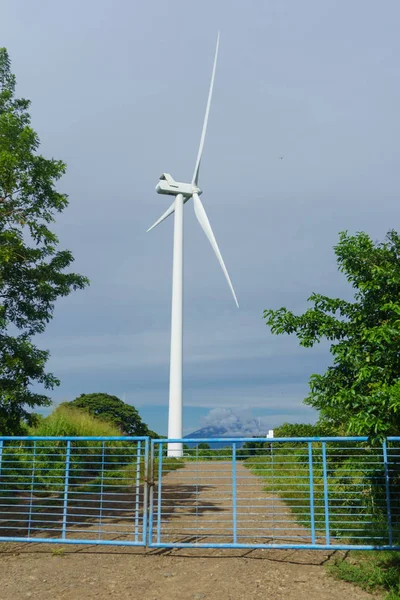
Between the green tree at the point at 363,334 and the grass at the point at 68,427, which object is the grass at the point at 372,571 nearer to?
the green tree at the point at 363,334

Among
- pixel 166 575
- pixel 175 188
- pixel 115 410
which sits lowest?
pixel 166 575

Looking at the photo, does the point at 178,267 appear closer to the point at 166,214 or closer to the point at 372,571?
the point at 166,214

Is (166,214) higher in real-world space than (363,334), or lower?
higher

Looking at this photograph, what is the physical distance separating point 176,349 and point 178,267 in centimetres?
396

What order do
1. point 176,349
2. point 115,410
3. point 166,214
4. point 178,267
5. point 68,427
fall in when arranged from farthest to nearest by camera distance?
point 115,410 → point 166,214 → point 178,267 → point 176,349 → point 68,427

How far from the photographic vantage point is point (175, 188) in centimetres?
2844

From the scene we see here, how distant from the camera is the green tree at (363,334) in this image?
644 centimetres

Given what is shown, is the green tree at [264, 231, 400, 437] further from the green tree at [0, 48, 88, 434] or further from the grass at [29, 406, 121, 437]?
the grass at [29, 406, 121, 437]

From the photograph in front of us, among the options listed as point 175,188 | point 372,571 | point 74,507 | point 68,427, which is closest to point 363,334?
point 372,571

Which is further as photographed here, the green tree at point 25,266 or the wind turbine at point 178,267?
the wind turbine at point 178,267

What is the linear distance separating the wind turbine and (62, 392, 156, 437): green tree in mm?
13775

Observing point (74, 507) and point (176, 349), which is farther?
point (176, 349)

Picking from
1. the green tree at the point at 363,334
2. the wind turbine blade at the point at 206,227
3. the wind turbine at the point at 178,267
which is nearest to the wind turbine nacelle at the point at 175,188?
the wind turbine at the point at 178,267

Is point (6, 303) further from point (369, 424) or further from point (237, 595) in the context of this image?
point (369, 424)
